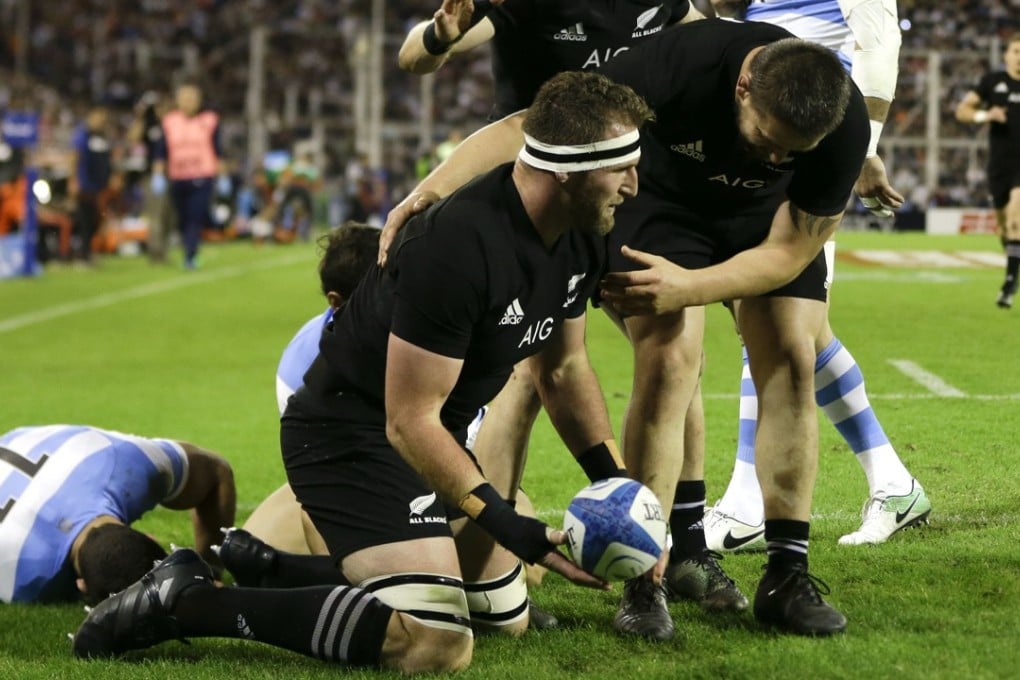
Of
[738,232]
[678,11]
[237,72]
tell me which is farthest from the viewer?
[237,72]

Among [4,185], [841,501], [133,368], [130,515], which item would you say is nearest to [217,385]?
[133,368]

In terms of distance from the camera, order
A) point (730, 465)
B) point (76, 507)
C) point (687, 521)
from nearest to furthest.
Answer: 1. point (687, 521)
2. point (76, 507)
3. point (730, 465)

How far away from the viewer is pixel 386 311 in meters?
3.73

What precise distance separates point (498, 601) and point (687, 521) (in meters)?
0.69

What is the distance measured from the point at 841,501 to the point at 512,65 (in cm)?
191

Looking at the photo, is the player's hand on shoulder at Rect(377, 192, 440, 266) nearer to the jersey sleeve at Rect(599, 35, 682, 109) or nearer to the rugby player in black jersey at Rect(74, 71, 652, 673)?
the rugby player in black jersey at Rect(74, 71, 652, 673)

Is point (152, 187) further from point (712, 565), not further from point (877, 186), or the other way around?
point (712, 565)

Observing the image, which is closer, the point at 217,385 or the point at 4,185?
the point at 217,385

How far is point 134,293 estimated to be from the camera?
14906 mm

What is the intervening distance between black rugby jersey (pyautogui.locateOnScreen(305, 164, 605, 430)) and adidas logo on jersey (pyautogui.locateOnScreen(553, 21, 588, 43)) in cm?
127

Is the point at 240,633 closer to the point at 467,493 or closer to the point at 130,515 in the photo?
the point at 467,493

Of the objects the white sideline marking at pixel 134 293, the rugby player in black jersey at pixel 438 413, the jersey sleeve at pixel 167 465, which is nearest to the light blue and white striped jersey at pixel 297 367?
the jersey sleeve at pixel 167 465

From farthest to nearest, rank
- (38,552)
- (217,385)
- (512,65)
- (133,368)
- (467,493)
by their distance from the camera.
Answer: (133,368)
(217,385)
(512,65)
(38,552)
(467,493)

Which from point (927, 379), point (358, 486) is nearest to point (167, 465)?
point (358, 486)
